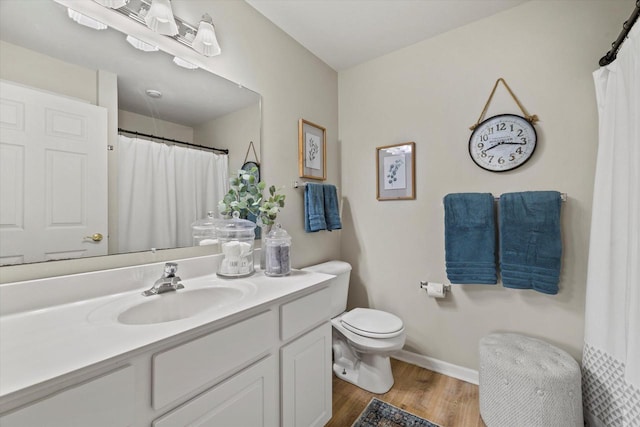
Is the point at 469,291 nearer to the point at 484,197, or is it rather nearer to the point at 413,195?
the point at 484,197

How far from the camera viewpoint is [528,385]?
4.13ft

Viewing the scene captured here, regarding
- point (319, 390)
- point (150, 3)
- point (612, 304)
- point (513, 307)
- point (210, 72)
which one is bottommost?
point (319, 390)

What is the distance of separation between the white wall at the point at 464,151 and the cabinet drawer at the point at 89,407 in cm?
183

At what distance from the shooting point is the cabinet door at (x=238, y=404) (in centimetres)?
76

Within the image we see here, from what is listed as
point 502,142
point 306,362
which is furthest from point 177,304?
point 502,142

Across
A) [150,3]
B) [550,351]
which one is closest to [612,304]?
[550,351]

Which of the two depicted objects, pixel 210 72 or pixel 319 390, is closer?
pixel 319 390

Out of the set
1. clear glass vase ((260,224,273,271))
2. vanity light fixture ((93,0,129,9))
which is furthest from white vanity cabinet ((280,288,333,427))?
vanity light fixture ((93,0,129,9))

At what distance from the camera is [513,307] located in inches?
65.6

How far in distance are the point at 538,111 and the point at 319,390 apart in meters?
2.03

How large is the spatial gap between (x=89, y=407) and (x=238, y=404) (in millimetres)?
454

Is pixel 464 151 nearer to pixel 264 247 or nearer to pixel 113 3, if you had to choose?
pixel 264 247

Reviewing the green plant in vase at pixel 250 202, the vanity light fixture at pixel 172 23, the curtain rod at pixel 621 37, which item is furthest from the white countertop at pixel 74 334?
the curtain rod at pixel 621 37

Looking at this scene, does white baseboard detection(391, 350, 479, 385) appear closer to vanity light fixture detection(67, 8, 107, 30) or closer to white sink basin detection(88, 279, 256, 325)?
white sink basin detection(88, 279, 256, 325)
